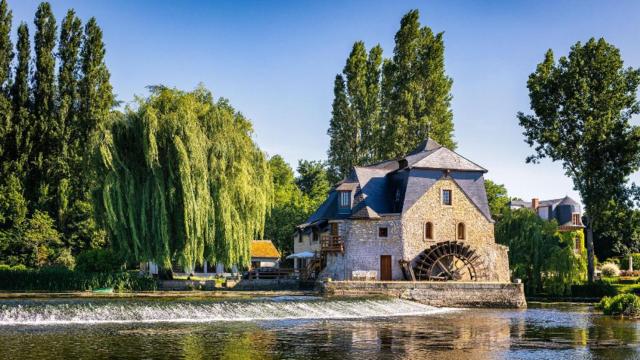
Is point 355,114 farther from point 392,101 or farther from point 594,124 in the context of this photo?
point 594,124

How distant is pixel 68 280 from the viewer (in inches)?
1325

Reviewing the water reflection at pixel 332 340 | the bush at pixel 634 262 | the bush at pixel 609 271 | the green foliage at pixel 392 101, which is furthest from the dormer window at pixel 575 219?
the water reflection at pixel 332 340

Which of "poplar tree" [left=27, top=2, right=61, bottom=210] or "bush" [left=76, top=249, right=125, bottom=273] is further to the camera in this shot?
"poplar tree" [left=27, top=2, right=61, bottom=210]

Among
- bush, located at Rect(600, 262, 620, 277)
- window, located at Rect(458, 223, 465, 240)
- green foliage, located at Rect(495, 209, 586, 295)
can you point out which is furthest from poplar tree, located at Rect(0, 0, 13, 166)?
bush, located at Rect(600, 262, 620, 277)

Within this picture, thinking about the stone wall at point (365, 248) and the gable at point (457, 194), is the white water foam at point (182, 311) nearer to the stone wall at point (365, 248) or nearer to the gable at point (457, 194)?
the stone wall at point (365, 248)

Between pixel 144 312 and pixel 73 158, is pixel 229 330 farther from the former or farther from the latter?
pixel 73 158

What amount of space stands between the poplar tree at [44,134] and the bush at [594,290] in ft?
109

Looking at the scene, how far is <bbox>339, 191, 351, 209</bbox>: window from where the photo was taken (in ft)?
137

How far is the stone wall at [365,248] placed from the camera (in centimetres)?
4066

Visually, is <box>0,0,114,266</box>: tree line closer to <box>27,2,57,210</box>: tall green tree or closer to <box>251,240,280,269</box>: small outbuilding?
<box>27,2,57,210</box>: tall green tree

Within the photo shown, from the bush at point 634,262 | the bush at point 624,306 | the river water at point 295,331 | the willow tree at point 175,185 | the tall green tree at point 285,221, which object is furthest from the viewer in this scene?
the bush at point 634,262

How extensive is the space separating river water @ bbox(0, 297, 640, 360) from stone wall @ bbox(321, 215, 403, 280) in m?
9.14

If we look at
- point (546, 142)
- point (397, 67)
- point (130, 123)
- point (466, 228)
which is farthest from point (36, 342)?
point (397, 67)

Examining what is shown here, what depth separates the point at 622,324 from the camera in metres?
26.2
